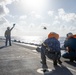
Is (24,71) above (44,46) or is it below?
below

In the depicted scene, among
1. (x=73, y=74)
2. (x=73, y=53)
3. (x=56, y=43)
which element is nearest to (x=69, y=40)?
(x=73, y=53)

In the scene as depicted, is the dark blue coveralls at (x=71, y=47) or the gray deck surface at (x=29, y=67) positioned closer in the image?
the gray deck surface at (x=29, y=67)

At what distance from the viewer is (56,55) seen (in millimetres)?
11109

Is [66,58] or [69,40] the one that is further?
[66,58]

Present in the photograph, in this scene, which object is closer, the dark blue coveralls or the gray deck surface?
the gray deck surface

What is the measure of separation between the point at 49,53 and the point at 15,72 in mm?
2737

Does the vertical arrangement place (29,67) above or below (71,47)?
below

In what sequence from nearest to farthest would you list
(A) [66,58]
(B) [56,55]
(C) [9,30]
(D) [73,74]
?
(D) [73,74] → (B) [56,55] → (A) [66,58] → (C) [9,30]

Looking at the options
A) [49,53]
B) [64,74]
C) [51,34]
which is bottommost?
[64,74]

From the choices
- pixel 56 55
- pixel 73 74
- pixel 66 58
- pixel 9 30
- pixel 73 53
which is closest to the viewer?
pixel 73 74

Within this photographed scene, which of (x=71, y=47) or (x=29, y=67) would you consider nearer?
(x=29, y=67)

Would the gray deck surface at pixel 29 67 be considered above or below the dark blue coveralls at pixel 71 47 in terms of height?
below

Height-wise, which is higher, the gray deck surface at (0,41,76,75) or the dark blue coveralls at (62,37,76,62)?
the dark blue coveralls at (62,37,76,62)

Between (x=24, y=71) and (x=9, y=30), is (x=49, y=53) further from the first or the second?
(x=9, y=30)
